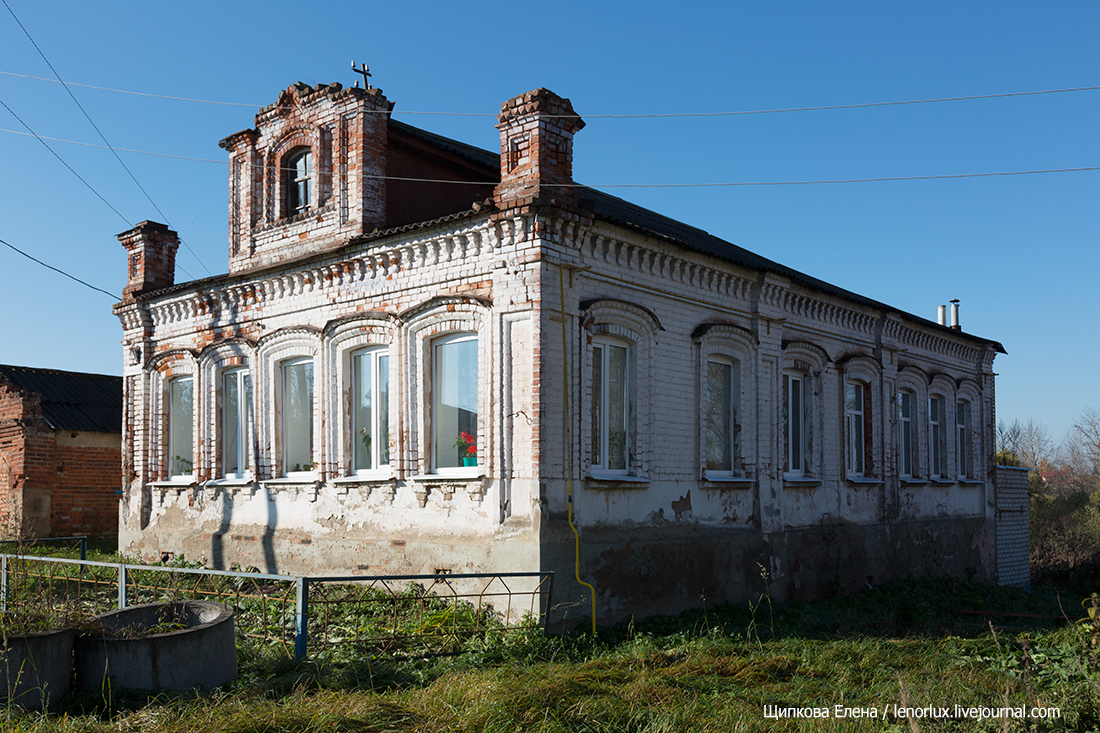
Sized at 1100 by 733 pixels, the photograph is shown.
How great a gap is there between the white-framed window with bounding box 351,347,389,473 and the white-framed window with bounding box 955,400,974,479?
45.1 feet

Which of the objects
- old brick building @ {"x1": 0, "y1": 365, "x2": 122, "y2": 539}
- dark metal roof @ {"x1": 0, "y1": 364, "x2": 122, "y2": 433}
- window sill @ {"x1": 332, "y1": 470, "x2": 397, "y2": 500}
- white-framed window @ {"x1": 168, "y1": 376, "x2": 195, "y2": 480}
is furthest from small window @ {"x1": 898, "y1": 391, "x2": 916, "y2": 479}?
dark metal roof @ {"x1": 0, "y1": 364, "x2": 122, "y2": 433}

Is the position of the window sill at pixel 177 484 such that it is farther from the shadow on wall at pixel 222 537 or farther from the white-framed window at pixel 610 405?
the white-framed window at pixel 610 405

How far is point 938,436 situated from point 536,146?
42.5 feet

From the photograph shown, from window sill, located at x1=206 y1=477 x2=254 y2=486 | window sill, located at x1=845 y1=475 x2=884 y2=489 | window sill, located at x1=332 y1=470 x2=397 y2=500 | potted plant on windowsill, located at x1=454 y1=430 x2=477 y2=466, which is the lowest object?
window sill, located at x1=845 y1=475 x2=884 y2=489

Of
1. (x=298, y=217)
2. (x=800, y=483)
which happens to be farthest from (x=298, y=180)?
(x=800, y=483)

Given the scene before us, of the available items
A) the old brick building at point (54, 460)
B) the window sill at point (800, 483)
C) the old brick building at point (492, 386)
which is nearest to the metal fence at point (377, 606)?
the old brick building at point (492, 386)

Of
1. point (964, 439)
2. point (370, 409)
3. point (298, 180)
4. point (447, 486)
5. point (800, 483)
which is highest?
point (298, 180)

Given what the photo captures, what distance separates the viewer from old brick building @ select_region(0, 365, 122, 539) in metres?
17.9

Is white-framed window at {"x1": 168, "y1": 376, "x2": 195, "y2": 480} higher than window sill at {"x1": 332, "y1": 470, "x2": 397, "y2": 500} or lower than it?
higher

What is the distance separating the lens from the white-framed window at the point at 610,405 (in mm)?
11156

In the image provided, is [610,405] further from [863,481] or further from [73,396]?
[73,396]

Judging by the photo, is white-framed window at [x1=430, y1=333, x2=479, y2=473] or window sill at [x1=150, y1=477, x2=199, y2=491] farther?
window sill at [x1=150, y1=477, x2=199, y2=491]

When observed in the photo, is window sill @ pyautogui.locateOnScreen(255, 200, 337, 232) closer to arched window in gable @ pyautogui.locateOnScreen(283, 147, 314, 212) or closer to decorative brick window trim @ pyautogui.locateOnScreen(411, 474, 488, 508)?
arched window in gable @ pyautogui.locateOnScreen(283, 147, 314, 212)

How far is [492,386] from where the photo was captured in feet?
34.6
